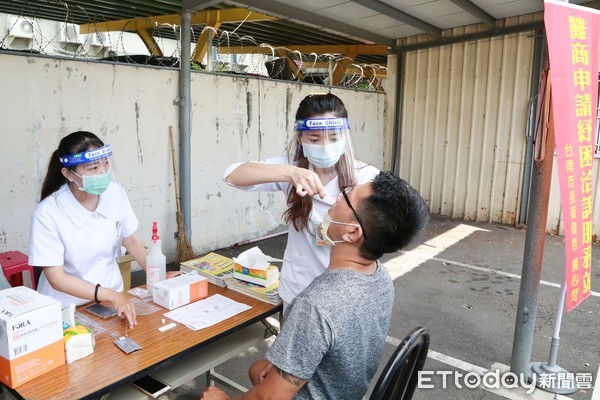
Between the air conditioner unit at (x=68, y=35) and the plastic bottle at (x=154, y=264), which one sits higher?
the air conditioner unit at (x=68, y=35)

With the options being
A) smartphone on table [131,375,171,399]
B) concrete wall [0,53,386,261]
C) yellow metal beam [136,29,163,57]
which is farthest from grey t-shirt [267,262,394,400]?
yellow metal beam [136,29,163,57]

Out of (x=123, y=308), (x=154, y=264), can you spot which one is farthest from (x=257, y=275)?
(x=123, y=308)

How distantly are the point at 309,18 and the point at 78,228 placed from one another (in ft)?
14.7

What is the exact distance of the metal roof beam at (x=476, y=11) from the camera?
5.20 m

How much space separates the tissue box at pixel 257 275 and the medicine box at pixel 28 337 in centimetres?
84

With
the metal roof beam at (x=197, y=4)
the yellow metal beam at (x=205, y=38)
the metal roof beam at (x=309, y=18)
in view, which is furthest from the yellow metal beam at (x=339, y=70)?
the metal roof beam at (x=197, y=4)

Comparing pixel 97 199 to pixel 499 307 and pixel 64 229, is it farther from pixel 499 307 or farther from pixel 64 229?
pixel 499 307

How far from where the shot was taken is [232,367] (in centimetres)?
275

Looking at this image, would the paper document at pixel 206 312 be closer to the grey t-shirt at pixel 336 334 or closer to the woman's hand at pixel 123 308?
the woman's hand at pixel 123 308

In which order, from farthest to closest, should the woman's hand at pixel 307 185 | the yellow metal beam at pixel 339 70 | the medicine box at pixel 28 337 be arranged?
the yellow metal beam at pixel 339 70
the woman's hand at pixel 307 185
the medicine box at pixel 28 337

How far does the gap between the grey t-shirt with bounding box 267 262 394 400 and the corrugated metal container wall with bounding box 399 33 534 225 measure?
5.67m

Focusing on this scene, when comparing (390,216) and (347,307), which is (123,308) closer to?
(347,307)

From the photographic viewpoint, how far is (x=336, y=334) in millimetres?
1131

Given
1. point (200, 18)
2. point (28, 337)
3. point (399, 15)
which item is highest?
point (399, 15)
